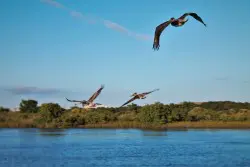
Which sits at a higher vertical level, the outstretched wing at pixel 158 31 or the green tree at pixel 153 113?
the green tree at pixel 153 113

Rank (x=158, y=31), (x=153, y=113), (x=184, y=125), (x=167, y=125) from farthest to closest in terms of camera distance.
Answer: (x=167, y=125) → (x=184, y=125) → (x=153, y=113) → (x=158, y=31)

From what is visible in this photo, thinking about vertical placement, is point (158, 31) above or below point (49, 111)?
below

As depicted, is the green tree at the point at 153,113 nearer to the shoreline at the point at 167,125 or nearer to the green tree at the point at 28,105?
the shoreline at the point at 167,125

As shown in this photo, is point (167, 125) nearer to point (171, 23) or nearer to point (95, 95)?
point (95, 95)

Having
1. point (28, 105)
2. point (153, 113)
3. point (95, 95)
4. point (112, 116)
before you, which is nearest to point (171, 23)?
point (95, 95)

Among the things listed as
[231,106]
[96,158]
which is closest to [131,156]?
[96,158]

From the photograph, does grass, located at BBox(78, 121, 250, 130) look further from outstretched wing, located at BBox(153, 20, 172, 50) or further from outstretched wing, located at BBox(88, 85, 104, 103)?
outstretched wing, located at BBox(153, 20, 172, 50)

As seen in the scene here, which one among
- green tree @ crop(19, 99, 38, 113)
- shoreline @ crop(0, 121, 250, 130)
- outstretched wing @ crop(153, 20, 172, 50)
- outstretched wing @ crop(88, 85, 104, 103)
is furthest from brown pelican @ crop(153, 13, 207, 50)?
green tree @ crop(19, 99, 38, 113)

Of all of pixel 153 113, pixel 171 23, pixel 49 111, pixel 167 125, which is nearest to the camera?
pixel 171 23

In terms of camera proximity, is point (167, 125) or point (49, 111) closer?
point (49, 111)

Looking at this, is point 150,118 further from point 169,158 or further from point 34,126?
point 169,158

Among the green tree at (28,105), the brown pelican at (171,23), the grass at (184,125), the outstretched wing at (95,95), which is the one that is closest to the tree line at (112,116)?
the grass at (184,125)

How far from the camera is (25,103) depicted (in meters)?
119

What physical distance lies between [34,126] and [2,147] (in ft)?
131
